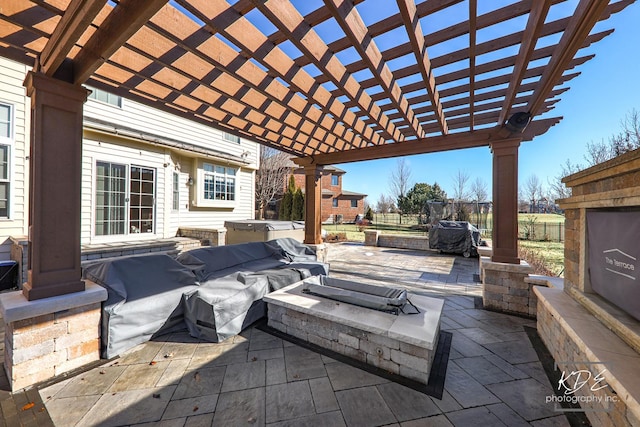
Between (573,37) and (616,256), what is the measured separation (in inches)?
67.7

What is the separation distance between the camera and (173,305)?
→ 294cm

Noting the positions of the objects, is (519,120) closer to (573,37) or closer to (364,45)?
(573,37)

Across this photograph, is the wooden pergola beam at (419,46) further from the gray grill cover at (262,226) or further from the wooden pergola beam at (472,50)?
the gray grill cover at (262,226)

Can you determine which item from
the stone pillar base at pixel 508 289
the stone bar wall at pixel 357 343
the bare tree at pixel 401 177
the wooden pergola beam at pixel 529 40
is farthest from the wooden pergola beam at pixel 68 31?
the bare tree at pixel 401 177

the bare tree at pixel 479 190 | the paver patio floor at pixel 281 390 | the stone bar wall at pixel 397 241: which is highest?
the bare tree at pixel 479 190

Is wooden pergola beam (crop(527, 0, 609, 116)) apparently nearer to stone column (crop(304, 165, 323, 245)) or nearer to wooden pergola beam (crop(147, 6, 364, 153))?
wooden pergola beam (crop(147, 6, 364, 153))

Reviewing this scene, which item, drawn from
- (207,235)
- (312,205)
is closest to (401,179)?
(312,205)

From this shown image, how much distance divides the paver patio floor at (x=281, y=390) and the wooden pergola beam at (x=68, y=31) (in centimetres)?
266

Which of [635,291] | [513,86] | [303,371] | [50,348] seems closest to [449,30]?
[513,86]

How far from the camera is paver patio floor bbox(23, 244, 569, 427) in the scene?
71.2 inches

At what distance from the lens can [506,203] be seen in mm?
3830

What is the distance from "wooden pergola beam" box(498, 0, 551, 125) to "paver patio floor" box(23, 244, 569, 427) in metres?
2.84

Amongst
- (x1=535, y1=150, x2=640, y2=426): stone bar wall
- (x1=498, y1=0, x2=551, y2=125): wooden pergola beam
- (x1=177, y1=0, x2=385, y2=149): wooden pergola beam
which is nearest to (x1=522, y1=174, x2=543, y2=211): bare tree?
(x1=535, y1=150, x2=640, y2=426): stone bar wall

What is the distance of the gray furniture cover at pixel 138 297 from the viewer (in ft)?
8.28
